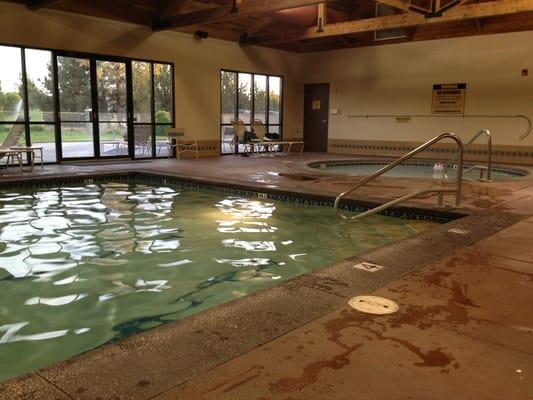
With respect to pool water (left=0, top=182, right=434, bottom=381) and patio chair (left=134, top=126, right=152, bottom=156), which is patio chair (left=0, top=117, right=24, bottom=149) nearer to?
pool water (left=0, top=182, right=434, bottom=381)

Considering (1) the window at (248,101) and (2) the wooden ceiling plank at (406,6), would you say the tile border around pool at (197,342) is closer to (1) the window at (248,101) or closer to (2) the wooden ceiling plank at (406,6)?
(2) the wooden ceiling plank at (406,6)

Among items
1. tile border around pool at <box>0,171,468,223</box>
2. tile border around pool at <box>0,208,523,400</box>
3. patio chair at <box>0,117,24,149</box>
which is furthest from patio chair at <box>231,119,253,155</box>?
tile border around pool at <box>0,208,523,400</box>

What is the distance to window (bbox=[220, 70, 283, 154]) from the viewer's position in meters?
12.0

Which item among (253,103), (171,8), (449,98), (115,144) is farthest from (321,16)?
(115,144)

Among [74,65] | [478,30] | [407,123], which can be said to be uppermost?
[478,30]

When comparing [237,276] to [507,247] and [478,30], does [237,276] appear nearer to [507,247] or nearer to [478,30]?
[507,247]

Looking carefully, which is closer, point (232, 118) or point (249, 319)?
point (249, 319)

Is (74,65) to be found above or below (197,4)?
below

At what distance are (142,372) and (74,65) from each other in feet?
28.7

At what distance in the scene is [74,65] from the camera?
906cm

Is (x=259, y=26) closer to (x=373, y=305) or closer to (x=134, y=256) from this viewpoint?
(x=134, y=256)

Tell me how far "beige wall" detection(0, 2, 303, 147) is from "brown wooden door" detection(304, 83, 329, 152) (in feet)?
0.77

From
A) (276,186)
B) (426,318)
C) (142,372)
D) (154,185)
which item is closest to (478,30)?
(276,186)

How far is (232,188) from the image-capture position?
670 cm
